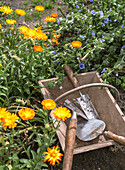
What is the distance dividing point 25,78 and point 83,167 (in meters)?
1.10

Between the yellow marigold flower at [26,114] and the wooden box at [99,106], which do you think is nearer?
the yellow marigold flower at [26,114]

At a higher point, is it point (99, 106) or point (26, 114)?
point (99, 106)

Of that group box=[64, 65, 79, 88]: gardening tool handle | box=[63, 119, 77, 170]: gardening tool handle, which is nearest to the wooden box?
box=[64, 65, 79, 88]: gardening tool handle

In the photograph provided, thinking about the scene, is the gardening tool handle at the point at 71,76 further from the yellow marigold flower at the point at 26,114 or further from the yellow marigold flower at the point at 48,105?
the yellow marigold flower at the point at 26,114

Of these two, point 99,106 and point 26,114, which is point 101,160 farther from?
point 26,114

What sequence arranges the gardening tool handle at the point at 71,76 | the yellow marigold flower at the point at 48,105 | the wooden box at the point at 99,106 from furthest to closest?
1. the gardening tool handle at the point at 71,76
2. the wooden box at the point at 99,106
3. the yellow marigold flower at the point at 48,105

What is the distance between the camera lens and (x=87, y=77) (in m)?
2.21

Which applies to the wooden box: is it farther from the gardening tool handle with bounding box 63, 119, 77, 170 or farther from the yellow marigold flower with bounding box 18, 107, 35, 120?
the yellow marigold flower with bounding box 18, 107, 35, 120

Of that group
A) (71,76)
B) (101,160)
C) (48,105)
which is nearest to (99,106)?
(71,76)

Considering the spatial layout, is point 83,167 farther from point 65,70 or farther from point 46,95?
point 65,70

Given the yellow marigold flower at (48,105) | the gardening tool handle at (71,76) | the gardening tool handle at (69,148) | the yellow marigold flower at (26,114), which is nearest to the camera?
the gardening tool handle at (69,148)

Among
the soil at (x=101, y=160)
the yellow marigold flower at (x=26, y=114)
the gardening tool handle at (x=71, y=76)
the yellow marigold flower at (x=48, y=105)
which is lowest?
the soil at (x=101, y=160)

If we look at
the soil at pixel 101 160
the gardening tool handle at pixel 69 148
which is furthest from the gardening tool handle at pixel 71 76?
the soil at pixel 101 160

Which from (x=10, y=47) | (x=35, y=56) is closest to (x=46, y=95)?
(x=35, y=56)
